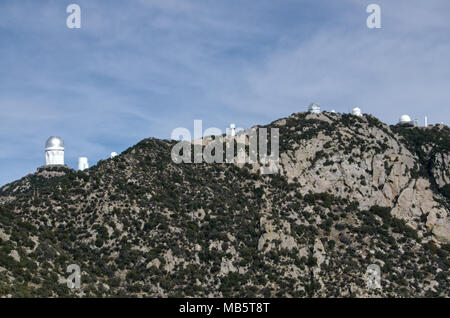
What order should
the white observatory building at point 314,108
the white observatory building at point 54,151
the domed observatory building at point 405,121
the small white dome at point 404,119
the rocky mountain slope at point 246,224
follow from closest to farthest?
the rocky mountain slope at point 246,224 < the white observatory building at point 314,108 < the domed observatory building at point 405,121 < the small white dome at point 404,119 < the white observatory building at point 54,151

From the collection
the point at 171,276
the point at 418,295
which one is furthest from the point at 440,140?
the point at 171,276

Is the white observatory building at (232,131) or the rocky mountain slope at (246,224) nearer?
the rocky mountain slope at (246,224)

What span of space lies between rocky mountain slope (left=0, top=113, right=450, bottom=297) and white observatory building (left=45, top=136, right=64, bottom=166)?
32.8 meters

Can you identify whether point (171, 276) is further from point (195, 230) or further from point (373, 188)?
point (373, 188)

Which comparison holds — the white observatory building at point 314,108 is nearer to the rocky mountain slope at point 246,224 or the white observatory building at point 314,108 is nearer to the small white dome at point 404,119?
the rocky mountain slope at point 246,224

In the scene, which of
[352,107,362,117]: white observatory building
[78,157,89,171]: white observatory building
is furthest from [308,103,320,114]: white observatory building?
[78,157,89,171]: white observatory building

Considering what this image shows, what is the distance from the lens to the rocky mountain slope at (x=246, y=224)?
71.4 m

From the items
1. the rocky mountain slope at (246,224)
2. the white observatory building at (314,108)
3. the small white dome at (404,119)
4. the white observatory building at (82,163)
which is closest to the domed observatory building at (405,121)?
the small white dome at (404,119)

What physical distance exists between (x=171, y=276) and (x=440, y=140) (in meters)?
60.4

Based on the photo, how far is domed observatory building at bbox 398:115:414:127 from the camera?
119562 millimetres

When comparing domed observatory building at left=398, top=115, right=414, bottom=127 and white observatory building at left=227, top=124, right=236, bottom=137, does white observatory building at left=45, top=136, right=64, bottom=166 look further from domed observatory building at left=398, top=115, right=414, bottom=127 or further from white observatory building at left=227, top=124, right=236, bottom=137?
domed observatory building at left=398, top=115, right=414, bottom=127

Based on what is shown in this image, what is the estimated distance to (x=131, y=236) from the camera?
77125 millimetres

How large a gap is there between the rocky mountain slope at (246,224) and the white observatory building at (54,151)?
108ft

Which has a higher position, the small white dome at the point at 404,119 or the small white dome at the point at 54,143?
the small white dome at the point at 404,119
